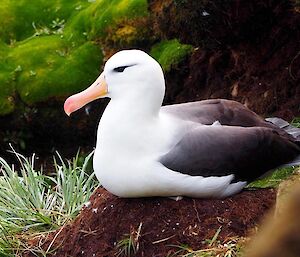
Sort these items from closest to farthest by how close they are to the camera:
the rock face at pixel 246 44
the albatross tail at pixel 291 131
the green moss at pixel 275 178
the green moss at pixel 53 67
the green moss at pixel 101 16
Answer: the albatross tail at pixel 291 131
the green moss at pixel 275 178
the rock face at pixel 246 44
the green moss at pixel 53 67
the green moss at pixel 101 16

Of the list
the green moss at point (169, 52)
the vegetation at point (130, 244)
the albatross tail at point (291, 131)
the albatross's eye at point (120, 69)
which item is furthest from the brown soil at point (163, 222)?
the green moss at point (169, 52)

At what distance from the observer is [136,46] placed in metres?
8.57

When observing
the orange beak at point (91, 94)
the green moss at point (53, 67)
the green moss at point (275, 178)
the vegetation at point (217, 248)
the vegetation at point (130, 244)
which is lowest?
the green moss at point (53, 67)

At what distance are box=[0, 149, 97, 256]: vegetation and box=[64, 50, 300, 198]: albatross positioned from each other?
905 mm

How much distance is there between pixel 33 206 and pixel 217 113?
1634 millimetres

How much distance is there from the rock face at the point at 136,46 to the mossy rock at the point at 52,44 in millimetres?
13

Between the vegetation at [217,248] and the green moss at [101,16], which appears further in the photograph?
the green moss at [101,16]

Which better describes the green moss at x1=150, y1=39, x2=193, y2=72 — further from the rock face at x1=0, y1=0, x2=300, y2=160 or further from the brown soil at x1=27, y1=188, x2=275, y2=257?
the brown soil at x1=27, y1=188, x2=275, y2=257

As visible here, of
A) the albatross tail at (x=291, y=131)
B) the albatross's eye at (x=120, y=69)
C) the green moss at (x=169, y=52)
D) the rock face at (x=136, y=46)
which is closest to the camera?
the albatross's eye at (x=120, y=69)

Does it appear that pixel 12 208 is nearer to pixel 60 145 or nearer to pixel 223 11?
pixel 223 11

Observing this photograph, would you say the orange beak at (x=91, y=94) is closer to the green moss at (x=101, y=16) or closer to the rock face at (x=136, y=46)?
the rock face at (x=136, y=46)

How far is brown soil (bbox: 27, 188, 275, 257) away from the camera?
3812 millimetres

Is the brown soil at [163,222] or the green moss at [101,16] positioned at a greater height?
the brown soil at [163,222]

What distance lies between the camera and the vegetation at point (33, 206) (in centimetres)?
443
